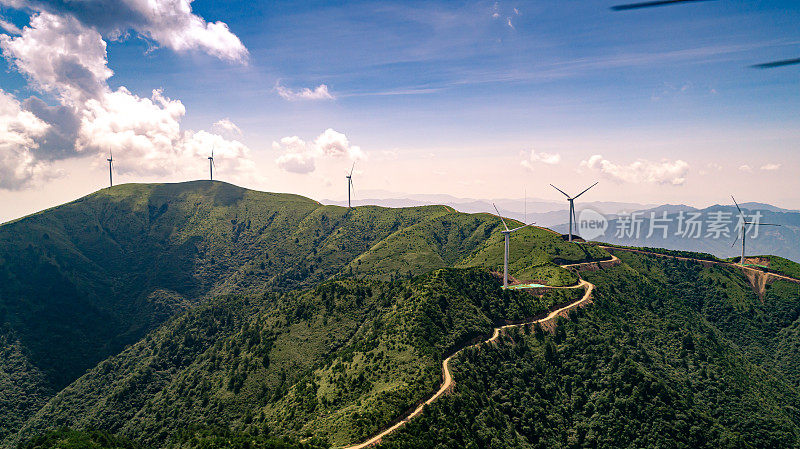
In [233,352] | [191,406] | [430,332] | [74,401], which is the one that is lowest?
[74,401]

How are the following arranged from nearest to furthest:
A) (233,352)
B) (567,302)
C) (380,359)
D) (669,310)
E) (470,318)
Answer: (380,359), (470,318), (567,302), (233,352), (669,310)

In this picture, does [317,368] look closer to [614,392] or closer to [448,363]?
[448,363]

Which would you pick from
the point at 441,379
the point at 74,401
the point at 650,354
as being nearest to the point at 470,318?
the point at 441,379

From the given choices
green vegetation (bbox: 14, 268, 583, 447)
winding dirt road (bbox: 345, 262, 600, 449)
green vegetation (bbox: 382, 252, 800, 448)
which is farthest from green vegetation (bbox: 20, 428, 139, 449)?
green vegetation (bbox: 382, 252, 800, 448)

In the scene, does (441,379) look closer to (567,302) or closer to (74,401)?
(567,302)

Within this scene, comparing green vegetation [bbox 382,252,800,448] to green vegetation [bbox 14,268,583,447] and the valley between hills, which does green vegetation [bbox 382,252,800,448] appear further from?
green vegetation [bbox 14,268,583,447]

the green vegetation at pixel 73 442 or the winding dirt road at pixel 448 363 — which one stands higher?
the winding dirt road at pixel 448 363

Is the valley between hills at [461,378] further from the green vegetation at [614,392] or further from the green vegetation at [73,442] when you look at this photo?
the green vegetation at [73,442]

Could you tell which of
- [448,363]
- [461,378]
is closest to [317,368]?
[448,363]

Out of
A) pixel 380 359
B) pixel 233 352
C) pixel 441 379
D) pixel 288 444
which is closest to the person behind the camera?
pixel 288 444

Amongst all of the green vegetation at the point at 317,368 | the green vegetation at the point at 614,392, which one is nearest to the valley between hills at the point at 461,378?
the green vegetation at the point at 614,392
